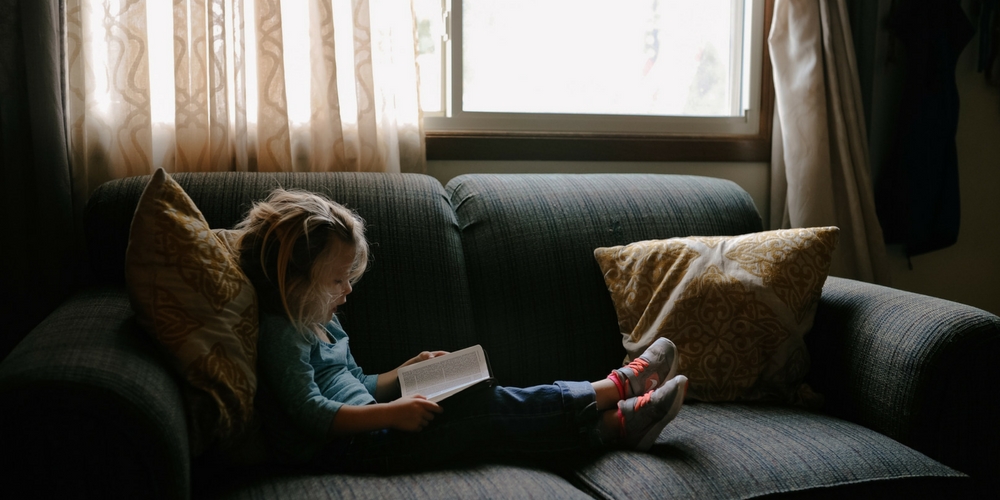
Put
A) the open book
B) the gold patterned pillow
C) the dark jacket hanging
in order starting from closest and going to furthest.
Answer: the gold patterned pillow → the open book → the dark jacket hanging

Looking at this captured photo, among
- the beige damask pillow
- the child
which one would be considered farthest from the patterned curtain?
the beige damask pillow

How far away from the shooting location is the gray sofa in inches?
34.5

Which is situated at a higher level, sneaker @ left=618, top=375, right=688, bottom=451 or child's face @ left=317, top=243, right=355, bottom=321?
child's face @ left=317, top=243, right=355, bottom=321

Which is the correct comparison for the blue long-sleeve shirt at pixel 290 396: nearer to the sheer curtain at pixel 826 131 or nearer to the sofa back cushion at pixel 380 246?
the sofa back cushion at pixel 380 246

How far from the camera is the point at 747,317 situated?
1.45 m

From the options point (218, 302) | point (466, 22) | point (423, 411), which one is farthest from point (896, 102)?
point (218, 302)

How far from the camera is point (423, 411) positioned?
3.83 ft

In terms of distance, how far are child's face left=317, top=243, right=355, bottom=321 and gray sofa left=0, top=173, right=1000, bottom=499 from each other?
23 centimetres

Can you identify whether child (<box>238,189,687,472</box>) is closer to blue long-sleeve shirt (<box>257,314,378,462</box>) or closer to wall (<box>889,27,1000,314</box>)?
blue long-sleeve shirt (<box>257,314,378,462</box>)

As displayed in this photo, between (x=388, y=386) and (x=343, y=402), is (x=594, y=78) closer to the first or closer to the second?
(x=388, y=386)

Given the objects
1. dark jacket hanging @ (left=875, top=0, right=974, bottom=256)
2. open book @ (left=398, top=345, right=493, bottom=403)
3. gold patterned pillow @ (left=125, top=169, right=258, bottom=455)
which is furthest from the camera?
dark jacket hanging @ (left=875, top=0, right=974, bottom=256)

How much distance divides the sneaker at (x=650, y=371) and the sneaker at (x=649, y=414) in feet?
0.27

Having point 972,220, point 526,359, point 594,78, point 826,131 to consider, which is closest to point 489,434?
point 526,359

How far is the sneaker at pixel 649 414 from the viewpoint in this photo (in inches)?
49.3
